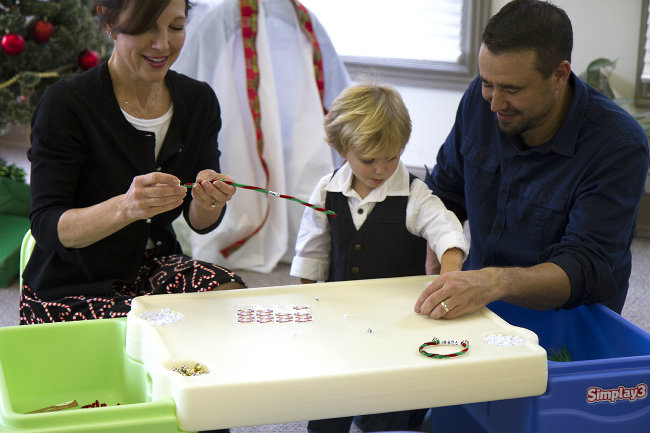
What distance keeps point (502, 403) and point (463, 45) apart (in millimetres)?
2411

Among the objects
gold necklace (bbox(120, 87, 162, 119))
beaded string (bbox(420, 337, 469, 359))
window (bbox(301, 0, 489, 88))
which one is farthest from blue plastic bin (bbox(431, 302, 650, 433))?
window (bbox(301, 0, 489, 88))

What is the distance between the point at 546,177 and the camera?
5.30 ft

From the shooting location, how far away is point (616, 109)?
1.59m

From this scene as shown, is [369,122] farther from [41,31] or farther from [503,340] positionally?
[41,31]

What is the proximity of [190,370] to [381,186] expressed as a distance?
0.66 m

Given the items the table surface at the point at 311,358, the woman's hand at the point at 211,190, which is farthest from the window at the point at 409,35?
the table surface at the point at 311,358

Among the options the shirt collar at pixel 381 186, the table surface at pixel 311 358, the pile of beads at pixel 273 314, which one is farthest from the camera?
the shirt collar at pixel 381 186

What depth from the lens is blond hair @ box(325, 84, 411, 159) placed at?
158 centimetres

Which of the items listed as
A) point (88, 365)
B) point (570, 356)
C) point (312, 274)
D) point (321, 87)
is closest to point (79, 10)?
point (321, 87)

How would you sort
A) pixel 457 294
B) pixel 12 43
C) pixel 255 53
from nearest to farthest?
1. pixel 457 294
2. pixel 12 43
3. pixel 255 53

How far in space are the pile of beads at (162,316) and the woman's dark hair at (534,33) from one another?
0.78 m

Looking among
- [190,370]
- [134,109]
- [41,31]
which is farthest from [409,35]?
[190,370]

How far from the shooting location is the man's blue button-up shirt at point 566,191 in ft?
4.88

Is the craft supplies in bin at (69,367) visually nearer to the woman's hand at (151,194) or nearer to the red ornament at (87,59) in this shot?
the woman's hand at (151,194)
